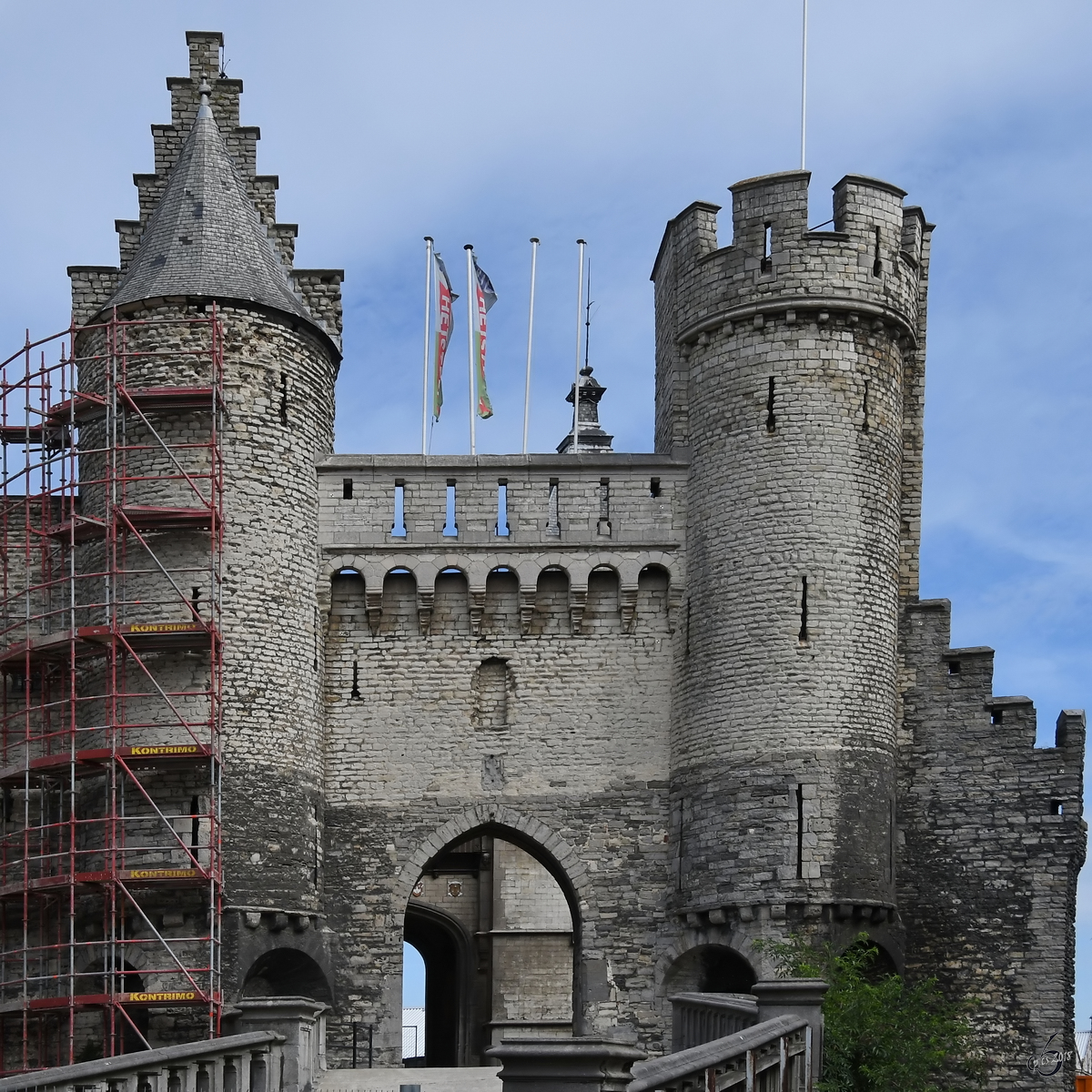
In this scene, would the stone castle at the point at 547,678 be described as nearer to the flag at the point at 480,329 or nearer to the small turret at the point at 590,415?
Result: the flag at the point at 480,329

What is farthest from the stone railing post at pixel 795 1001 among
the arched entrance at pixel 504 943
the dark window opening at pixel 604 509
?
the arched entrance at pixel 504 943

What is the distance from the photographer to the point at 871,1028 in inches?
803

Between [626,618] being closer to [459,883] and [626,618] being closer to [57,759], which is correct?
[57,759]

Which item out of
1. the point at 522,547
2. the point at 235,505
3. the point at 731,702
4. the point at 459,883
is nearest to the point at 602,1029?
the point at 731,702

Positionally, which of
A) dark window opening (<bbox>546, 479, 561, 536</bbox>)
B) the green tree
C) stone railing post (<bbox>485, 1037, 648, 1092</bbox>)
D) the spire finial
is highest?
the spire finial

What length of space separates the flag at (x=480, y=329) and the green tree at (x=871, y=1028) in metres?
10.7

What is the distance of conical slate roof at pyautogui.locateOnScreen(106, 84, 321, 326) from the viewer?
95.2 feet

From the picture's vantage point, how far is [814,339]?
2875cm

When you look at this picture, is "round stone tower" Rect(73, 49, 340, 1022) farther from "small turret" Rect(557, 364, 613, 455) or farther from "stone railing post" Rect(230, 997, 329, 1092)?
"small turret" Rect(557, 364, 613, 455)

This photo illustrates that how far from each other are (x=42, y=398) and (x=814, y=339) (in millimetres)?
11593

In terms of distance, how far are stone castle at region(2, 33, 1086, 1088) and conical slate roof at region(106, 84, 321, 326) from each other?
0.28 feet

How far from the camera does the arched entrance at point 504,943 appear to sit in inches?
1446

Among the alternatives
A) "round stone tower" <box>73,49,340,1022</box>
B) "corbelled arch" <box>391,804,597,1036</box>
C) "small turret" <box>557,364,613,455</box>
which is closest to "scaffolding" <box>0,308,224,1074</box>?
"round stone tower" <box>73,49,340,1022</box>

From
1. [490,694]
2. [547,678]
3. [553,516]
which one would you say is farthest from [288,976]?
[553,516]
